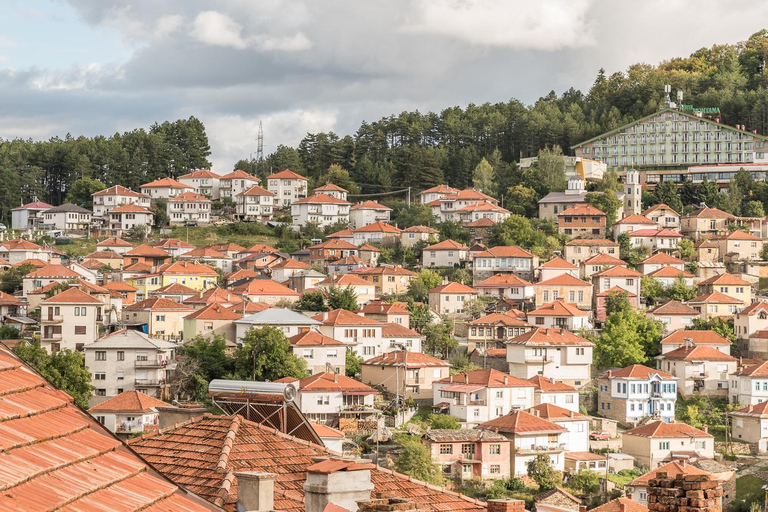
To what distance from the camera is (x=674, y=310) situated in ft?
201

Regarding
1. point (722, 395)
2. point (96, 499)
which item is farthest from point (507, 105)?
point (96, 499)

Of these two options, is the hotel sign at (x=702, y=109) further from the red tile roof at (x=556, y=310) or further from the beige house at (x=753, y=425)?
the beige house at (x=753, y=425)

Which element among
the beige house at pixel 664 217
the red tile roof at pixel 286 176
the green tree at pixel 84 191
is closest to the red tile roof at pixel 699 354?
the beige house at pixel 664 217

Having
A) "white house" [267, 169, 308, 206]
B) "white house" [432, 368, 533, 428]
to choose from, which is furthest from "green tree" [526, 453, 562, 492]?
"white house" [267, 169, 308, 206]

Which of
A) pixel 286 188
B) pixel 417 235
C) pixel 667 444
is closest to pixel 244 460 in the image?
pixel 667 444

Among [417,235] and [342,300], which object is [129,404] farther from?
[417,235]

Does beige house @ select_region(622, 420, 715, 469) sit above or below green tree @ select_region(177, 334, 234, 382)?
below

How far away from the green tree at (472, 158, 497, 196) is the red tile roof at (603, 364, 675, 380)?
4192 cm

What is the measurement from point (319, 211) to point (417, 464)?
168ft

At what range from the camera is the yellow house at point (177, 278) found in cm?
6944

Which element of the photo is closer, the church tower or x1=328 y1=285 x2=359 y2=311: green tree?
x1=328 y1=285 x2=359 y2=311: green tree

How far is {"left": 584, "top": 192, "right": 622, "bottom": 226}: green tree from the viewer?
79125 millimetres

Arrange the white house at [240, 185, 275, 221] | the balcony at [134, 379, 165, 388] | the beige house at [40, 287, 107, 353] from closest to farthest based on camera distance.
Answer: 1. the balcony at [134, 379, 165, 388]
2. the beige house at [40, 287, 107, 353]
3. the white house at [240, 185, 275, 221]

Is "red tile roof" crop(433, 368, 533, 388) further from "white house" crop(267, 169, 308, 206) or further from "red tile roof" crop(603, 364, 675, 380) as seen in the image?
"white house" crop(267, 169, 308, 206)
